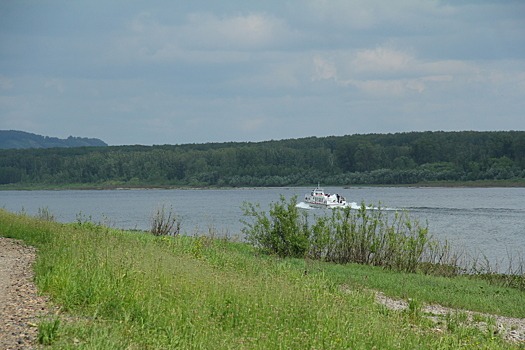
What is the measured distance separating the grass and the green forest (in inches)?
4593

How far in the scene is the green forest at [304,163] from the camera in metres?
134

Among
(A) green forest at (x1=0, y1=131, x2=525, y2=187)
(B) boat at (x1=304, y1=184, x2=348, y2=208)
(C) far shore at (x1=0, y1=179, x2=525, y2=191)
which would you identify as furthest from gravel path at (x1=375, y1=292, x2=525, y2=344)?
(A) green forest at (x1=0, y1=131, x2=525, y2=187)

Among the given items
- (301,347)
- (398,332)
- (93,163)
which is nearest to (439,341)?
(398,332)

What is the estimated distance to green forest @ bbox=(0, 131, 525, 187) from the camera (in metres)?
134

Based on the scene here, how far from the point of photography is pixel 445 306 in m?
18.0

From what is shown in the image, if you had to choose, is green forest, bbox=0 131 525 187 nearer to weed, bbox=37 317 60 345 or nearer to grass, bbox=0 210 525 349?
grass, bbox=0 210 525 349

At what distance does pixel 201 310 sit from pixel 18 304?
2766 mm

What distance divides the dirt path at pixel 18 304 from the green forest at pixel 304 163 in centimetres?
11821

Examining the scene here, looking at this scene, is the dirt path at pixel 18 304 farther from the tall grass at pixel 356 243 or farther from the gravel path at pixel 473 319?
the tall grass at pixel 356 243

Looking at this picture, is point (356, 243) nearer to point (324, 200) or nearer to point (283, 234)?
point (283, 234)

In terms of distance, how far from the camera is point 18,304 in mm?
11297

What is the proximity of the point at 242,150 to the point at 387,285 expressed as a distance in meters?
136

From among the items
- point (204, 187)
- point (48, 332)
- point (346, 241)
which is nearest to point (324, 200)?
point (346, 241)

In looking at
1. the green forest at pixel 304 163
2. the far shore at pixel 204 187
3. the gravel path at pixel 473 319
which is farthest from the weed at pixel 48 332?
the green forest at pixel 304 163
